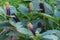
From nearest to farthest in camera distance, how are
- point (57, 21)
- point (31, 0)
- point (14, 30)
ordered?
point (14, 30), point (57, 21), point (31, 0)

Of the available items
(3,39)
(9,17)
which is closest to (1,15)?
(9,17)

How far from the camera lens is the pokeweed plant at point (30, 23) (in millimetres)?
1382

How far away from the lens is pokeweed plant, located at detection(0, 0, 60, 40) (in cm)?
138

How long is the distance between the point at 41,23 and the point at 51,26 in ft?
0.26

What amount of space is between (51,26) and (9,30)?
342 mm

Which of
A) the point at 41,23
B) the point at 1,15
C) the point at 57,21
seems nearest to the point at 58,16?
the point at 57,21

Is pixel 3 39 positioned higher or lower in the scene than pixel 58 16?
lower

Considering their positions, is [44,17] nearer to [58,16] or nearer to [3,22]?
[58,16]

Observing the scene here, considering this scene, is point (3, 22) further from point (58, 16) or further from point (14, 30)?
point (58, 16)

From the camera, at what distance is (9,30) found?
1445mm

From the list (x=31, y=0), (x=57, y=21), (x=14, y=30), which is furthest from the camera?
(x=31, y=0)

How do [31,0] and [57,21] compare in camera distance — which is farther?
[31,0]

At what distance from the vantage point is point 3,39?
148 cm

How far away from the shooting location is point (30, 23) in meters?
1.42
